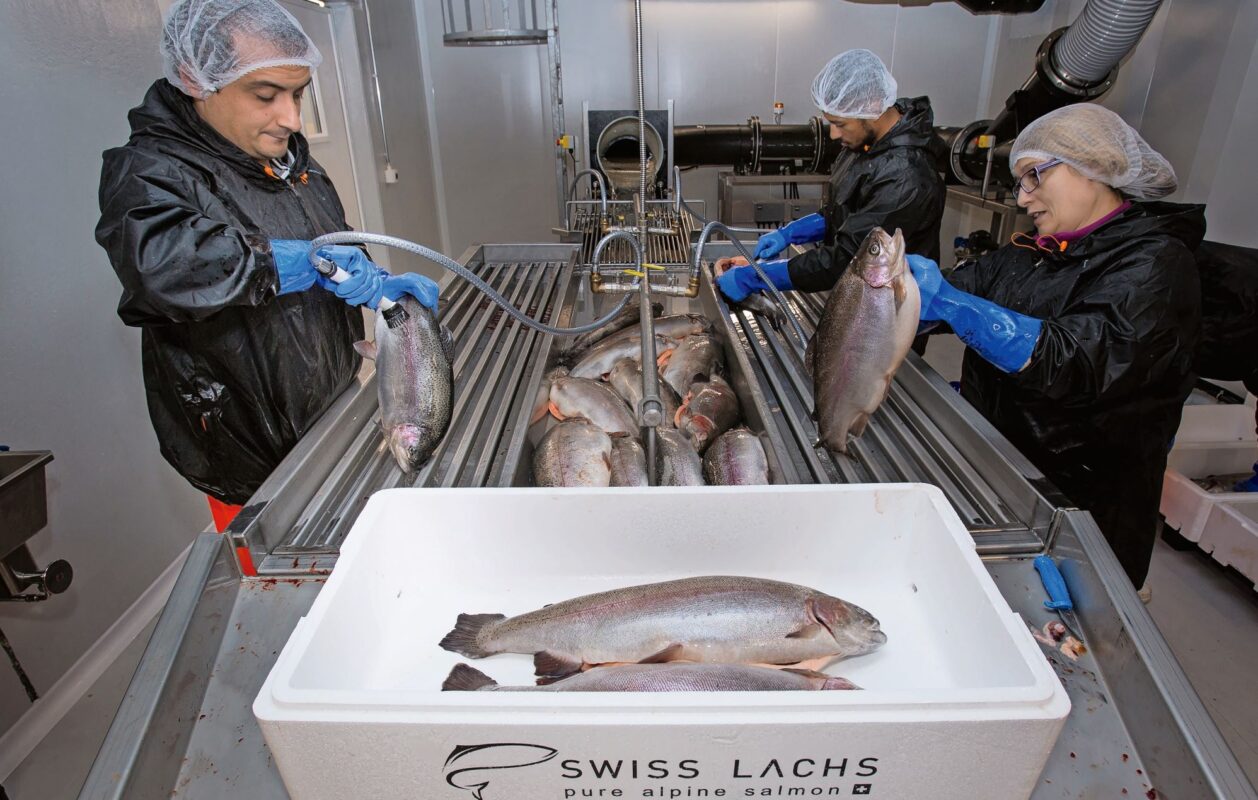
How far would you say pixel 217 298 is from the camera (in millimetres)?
1508

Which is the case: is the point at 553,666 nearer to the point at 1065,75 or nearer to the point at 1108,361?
the point at 1108,361

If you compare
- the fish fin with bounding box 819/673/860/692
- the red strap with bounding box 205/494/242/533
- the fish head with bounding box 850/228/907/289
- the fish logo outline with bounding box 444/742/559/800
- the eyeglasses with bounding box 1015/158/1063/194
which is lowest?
the red strap with bounding box 205/494/242/533

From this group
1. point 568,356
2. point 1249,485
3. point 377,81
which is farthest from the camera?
point 377,81

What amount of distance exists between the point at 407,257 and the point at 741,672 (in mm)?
5280

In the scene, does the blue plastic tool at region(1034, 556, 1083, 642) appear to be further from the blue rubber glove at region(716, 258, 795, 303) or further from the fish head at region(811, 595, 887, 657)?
the blue rubber glove at region(716, 258, 795, 303)

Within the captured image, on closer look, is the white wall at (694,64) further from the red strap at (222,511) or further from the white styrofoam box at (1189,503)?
Answer: the red strap at (222,511)

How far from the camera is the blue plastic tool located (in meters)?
1.18

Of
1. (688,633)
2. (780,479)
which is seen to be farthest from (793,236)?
(688,633)

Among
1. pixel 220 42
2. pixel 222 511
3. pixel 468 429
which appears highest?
pixel 220 42

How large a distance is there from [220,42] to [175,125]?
0.74ft

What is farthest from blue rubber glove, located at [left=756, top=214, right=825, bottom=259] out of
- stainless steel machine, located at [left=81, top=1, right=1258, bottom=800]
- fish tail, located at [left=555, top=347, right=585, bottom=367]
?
fish tail, located at [left=555, top=347, right=585, bottom=367]

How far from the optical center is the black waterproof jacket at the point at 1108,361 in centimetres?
159

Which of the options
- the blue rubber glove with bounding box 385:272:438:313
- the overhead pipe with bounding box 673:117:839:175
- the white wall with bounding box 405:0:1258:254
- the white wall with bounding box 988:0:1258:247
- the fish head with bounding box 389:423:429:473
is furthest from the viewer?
the white wall with bounding box 405:0:1258:254

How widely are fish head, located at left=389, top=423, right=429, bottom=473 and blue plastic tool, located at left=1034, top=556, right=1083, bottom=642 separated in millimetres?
1298
